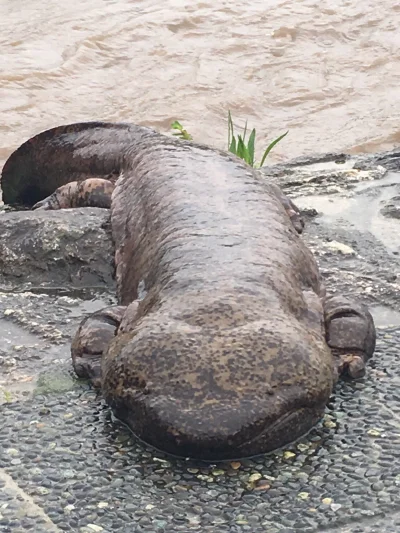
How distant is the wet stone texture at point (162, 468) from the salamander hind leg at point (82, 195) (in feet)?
6.07

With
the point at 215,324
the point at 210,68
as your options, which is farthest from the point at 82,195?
the point at 210,68

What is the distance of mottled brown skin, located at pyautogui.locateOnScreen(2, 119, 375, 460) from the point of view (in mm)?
3557

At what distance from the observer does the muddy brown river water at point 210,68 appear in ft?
48.2

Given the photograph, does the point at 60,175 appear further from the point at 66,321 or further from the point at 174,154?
the point at 66,321

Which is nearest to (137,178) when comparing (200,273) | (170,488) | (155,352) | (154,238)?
(154,238)

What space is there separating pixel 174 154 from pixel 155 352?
248 cm

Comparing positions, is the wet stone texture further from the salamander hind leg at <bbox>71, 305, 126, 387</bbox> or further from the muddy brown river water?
the muddy brown river water

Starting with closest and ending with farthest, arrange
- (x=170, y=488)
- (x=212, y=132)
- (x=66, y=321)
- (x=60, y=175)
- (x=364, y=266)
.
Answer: (x=170, y=488) → (x=66, y=321) → (x=364, y=266) → (x=60, y=175) → (x=212, y=132)

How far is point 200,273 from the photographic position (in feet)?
13.8

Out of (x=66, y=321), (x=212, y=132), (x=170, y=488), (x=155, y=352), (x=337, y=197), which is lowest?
(x=212, y=132)

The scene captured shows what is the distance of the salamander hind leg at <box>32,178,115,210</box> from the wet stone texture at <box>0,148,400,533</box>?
6.07 feet

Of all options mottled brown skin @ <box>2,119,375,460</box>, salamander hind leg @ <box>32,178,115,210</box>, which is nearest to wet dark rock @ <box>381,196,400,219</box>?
mottled brown skin @ <box>2,119,375,460</box>

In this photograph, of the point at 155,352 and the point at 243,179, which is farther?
the point at 243,179

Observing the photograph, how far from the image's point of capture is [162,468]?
3.59 meters
